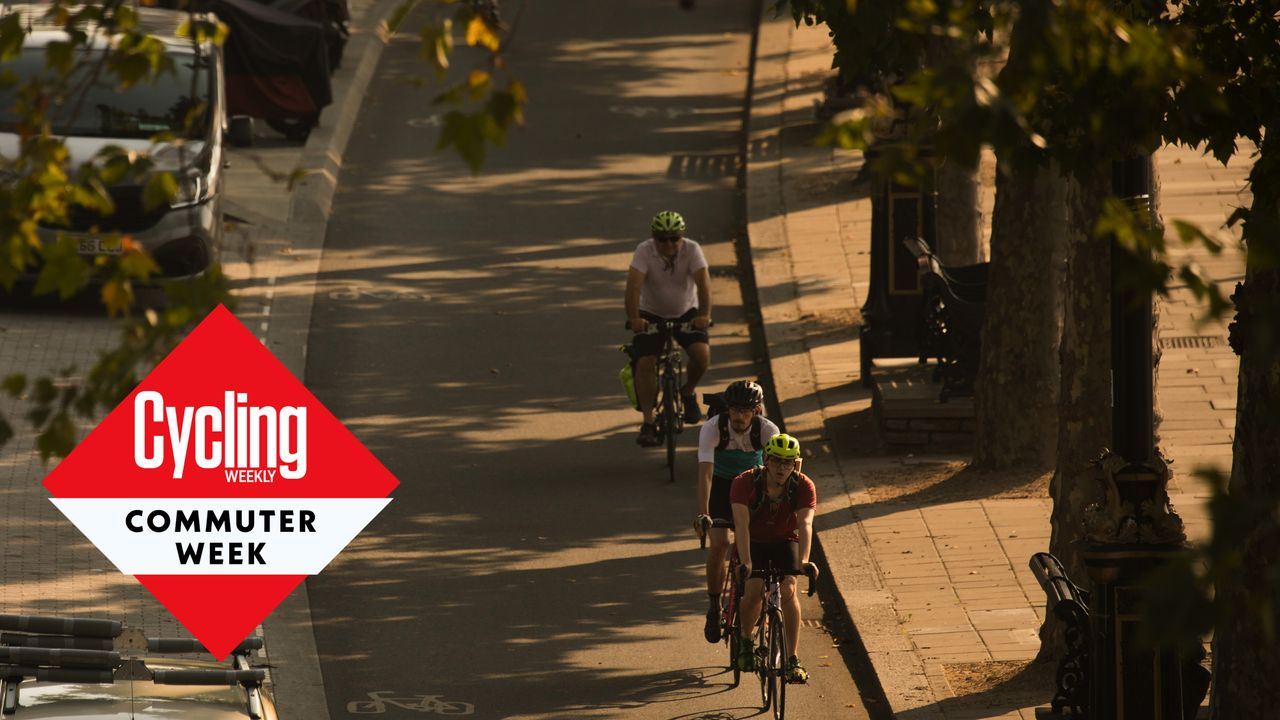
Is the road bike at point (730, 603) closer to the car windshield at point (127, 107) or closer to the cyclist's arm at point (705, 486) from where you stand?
the cyclist's arm at point (705, 486)

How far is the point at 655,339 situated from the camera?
16.0 m

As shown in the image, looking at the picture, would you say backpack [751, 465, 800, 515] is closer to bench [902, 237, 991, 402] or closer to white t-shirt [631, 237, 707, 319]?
white t-shirt [631, 237, 707, 319]

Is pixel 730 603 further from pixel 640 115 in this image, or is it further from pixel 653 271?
pixel 640 115

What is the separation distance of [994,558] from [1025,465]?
1.94m

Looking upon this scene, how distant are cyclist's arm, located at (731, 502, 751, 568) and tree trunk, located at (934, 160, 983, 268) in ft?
26.7

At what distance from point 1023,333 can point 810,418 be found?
7.27 feet

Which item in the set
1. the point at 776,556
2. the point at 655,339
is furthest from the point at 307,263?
the point at 776,556

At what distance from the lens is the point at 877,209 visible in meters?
18.1

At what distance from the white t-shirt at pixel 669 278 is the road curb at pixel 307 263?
276cm

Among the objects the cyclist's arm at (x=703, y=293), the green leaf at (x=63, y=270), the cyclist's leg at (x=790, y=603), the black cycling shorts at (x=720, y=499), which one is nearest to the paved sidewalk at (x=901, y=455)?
the cyclist's leg at (x=790, y=603)

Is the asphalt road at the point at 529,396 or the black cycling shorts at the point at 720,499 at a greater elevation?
the black cycling shorts at the point at 720,499

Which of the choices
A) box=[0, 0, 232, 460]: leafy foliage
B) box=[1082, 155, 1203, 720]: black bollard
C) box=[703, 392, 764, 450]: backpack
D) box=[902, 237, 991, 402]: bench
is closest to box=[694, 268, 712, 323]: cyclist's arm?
box=[902, 237, 991, 402]: bench

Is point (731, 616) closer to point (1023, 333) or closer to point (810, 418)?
point (1023, 333)

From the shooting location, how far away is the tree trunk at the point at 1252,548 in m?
8.95
